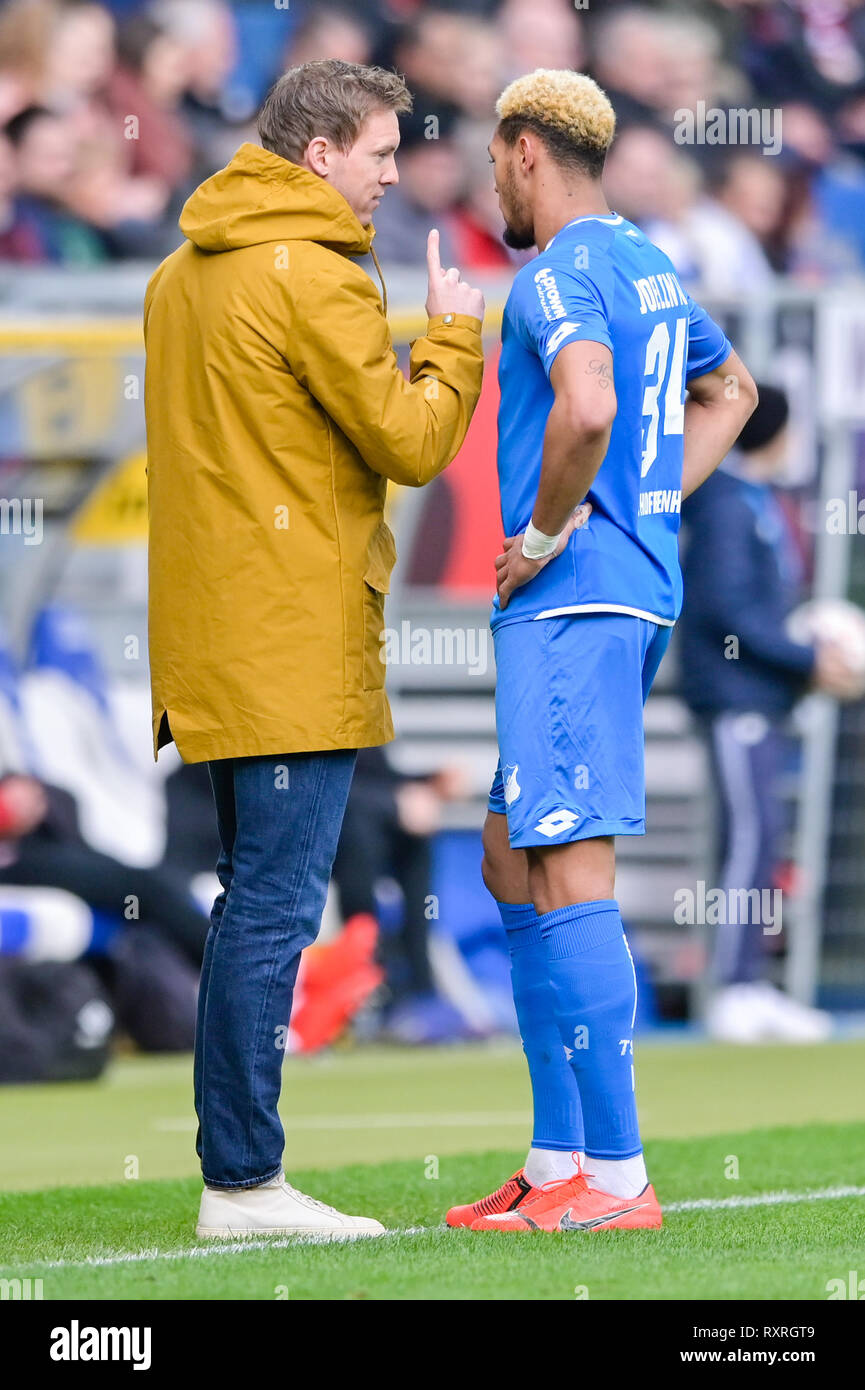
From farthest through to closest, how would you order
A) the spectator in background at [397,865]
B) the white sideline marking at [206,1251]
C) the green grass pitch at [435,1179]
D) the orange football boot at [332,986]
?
the spectator in background at [397,865]
the orange football boot at [332,986]
the white sideline marking at [206,1251]
the green grass pitch at [435,1179]

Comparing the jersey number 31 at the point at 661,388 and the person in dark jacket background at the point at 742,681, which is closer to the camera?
the jersey number 31 at the point at 661,388

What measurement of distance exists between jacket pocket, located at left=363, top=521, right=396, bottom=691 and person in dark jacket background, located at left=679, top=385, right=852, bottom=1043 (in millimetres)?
5173

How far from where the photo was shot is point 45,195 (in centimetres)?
991

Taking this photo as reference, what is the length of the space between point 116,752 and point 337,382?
508cm

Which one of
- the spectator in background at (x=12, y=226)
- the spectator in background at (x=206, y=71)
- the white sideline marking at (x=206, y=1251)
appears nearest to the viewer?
the white sideline marking at (x=206, y=1251)

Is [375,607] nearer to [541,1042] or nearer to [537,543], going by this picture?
[537,543]

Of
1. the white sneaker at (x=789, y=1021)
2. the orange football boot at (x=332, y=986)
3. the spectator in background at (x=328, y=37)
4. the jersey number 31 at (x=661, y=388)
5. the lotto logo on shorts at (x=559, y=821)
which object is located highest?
the spectator in background at (x=328, y=37)

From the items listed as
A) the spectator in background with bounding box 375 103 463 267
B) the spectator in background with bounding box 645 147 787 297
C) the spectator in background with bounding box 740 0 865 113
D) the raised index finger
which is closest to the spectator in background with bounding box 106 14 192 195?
the spectator in background with bounding box 375 103 463 267

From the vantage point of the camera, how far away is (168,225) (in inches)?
389

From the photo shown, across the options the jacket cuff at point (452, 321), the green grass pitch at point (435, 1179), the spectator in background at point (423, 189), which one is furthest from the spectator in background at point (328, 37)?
the jacket cuff at point (452, 321)

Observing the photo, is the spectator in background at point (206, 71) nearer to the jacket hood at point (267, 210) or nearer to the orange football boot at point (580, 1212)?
the jacket hood at point (267, 210)

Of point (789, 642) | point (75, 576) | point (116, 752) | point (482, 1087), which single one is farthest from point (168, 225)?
point (482, 1087)

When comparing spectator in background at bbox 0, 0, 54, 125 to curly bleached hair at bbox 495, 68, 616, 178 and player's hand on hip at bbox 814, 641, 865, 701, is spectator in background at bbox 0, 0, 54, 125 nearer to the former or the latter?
player's hand on hip at bbox 814, 641, 865, 701

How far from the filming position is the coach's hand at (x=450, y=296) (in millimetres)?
3658
